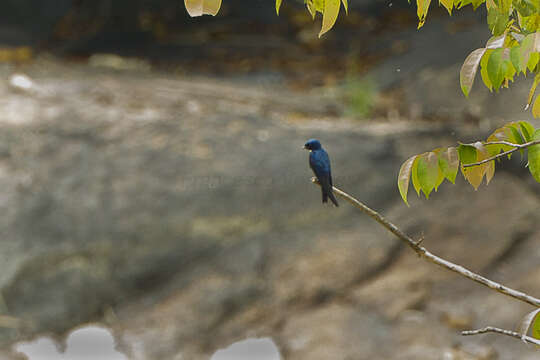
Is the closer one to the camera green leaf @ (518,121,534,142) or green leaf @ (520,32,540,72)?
green leaf @ (520,32,540,72)

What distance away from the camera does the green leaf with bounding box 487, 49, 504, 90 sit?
1135 millimetres

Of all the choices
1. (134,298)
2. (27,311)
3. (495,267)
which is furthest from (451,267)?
(27,311)

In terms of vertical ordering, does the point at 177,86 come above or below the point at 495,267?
above

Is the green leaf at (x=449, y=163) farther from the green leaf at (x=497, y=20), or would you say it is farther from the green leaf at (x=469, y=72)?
the green leaf at (x=497, y=20)

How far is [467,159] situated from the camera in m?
1.23

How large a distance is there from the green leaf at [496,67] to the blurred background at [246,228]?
2.43m

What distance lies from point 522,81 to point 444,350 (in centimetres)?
225

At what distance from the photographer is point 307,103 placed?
531 cm

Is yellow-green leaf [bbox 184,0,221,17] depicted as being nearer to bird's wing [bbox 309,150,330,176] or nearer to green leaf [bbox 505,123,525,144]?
green leaf [bbox 505,123,525,144]

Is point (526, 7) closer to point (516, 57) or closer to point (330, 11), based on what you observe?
point (516, 57)

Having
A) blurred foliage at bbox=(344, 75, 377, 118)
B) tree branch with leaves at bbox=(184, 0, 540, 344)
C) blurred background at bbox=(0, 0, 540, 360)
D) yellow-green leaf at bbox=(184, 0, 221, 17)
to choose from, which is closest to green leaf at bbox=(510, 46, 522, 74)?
tree branch with leaves at bbox=(184, 0, 540, 344)

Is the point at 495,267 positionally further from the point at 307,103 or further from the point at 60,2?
the point at 60,2

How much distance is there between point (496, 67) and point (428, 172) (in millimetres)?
241

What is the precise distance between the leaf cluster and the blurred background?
2.22 m
